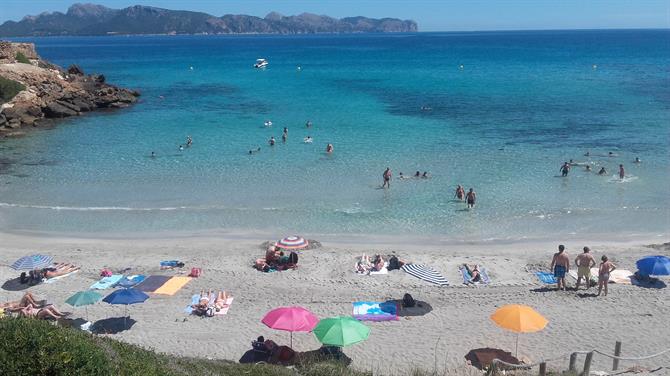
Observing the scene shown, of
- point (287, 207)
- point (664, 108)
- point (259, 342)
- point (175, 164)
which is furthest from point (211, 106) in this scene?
point (259, 342)

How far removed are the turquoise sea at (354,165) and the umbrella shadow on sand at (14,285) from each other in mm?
5498

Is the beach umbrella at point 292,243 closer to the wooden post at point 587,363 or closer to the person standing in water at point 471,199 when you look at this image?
the person standing in water at point 471,199

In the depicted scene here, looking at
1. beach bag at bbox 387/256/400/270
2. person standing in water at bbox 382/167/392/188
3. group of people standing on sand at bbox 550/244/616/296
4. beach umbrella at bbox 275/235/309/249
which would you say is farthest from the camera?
person standing in water at bbox 382/167/392/188

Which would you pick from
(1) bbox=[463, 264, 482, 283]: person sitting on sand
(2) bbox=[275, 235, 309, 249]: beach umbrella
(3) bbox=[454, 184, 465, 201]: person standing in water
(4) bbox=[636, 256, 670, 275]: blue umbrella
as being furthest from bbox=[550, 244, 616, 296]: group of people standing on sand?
(3) bbox=[454, 184, 465, 201]: person standing in water

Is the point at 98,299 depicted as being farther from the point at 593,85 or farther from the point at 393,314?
the point at 593,85

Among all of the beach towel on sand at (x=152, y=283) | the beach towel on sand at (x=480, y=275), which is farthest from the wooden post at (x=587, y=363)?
the beach towel on sand at (x=152, y=283)

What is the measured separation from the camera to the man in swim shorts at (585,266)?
17078mm

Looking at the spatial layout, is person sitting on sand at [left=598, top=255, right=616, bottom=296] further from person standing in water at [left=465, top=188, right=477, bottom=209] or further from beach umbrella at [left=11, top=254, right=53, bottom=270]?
beach umbrella at [left=11, top=254, right=53, bottom=270]

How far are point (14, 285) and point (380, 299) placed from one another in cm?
1086

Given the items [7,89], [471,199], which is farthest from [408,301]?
[7,89]

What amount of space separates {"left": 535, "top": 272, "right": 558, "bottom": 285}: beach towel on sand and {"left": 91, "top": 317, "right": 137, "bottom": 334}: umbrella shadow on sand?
38.6ft

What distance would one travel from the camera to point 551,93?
199ft

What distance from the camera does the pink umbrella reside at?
13.6 metres

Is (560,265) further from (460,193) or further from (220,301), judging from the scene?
(220,301)
